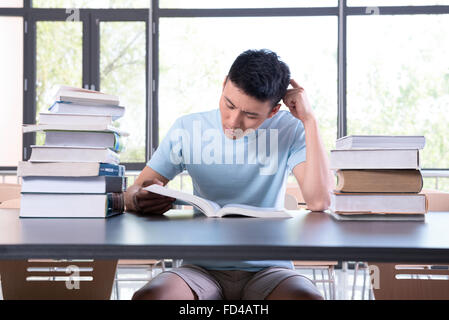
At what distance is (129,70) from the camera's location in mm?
4523

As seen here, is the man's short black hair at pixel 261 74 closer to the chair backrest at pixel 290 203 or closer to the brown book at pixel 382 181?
the brown book at pixel 382 181

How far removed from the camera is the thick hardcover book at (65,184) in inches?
46.9

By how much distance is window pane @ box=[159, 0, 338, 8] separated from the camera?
173 inches

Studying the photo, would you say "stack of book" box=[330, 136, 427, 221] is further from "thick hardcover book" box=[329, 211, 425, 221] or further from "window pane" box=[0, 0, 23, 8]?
"window pane" box=[0, 0, 23, 8]

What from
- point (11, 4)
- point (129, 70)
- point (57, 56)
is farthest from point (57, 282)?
point (11, 4)

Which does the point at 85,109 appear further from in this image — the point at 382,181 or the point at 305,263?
the point at 305,263

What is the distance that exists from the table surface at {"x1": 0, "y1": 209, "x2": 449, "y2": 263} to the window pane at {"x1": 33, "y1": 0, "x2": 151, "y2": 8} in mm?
3744

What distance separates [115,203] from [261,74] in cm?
53

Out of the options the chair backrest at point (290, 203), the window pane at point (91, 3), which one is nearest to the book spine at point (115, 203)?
the chair backrest at point (290, 203)

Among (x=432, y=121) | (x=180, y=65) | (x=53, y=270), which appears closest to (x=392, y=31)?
(x=432, y=121)

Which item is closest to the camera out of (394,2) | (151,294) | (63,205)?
(151,294)

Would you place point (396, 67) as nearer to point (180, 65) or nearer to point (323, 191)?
point (180, 65)

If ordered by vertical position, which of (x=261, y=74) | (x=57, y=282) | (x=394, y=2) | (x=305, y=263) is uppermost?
(x=394, y=2)
